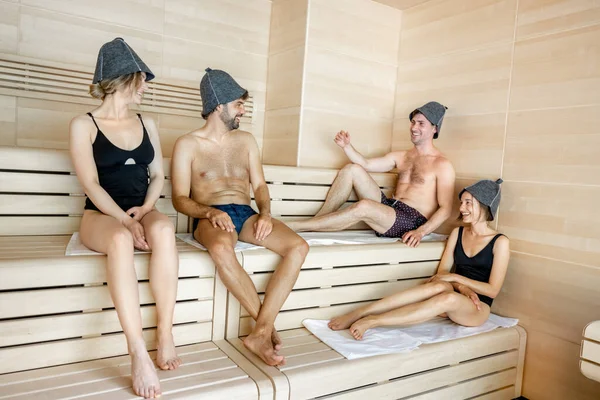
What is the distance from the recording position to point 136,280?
203 cm

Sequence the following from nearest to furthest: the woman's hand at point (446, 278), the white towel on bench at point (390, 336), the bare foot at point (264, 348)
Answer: the bare foot at point (264, 348) → the white towel on bench at point (390, 336) → the woman's hand at point (446, 278)

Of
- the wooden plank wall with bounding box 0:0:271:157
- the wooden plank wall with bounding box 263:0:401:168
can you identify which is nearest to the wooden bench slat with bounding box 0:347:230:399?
the wooden plank wall with bounding box 263:0:401:168

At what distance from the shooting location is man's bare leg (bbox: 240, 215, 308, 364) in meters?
2.32

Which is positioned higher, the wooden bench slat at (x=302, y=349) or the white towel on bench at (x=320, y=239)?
the white towel on bench at (x=320, y=239)

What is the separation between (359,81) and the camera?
4.33 metres

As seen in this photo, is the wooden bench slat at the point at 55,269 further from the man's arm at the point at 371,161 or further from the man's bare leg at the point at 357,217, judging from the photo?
the man's arm at the point at 371,161

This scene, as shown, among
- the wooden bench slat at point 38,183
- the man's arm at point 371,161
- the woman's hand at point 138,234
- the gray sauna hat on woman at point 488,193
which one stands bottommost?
the woman's hand at point 138,234

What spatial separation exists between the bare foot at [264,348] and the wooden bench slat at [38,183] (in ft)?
4.61

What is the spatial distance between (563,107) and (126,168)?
8.71ft

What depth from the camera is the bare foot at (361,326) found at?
2591 mm

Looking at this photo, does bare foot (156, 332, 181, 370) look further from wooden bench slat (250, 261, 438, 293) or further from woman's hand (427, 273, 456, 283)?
woman's hand (427, 273, 456, 283)

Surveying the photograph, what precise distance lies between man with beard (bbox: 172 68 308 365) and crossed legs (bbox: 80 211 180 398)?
0.96ft

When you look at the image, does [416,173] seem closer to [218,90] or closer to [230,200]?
[230,200]

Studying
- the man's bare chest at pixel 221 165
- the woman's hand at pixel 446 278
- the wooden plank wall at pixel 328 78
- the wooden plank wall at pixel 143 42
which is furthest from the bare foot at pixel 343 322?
the wooden plank wall at pixel 143 42
